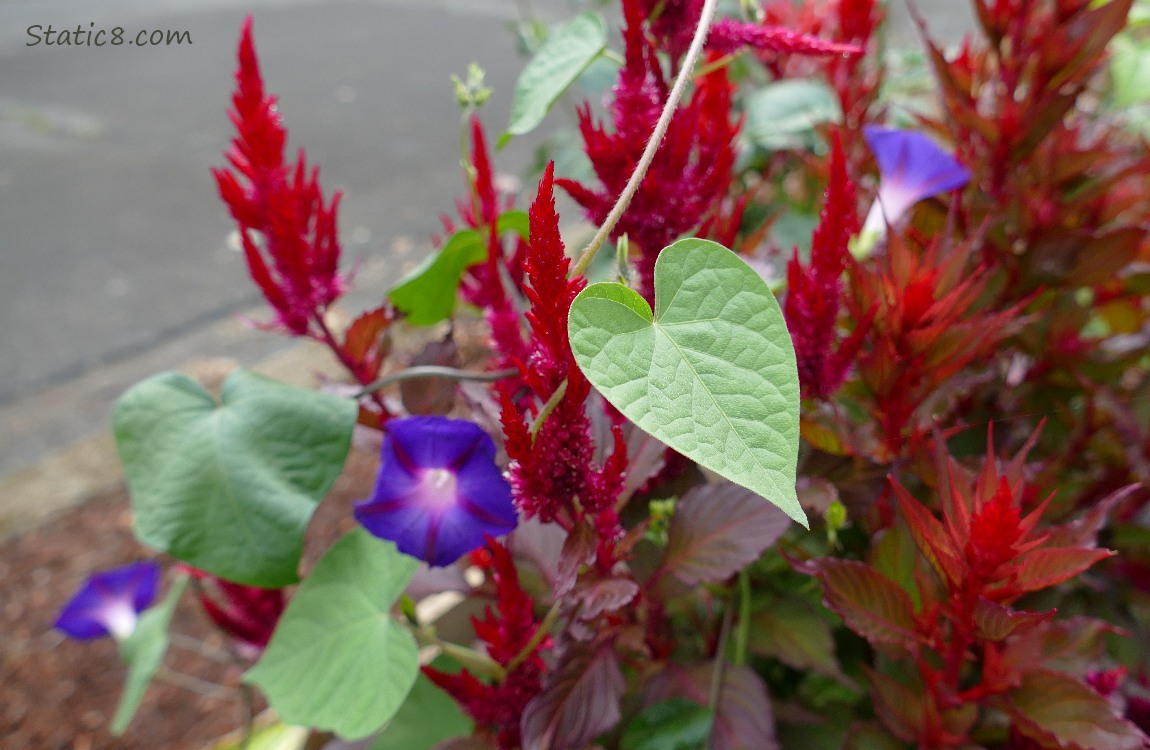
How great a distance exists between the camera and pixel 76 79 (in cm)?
474

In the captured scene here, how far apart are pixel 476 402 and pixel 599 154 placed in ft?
0.64

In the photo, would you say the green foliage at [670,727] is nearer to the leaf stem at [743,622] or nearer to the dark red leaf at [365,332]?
the leaf stem at [743,622]

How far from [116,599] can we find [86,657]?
0.54 meters

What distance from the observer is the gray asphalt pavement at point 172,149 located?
2701 mm

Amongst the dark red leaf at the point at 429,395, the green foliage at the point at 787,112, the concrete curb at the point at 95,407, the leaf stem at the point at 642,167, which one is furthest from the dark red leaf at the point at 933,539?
the concrete curb at the point at 95,407

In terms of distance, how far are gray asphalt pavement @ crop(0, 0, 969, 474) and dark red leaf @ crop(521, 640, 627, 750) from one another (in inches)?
60.4

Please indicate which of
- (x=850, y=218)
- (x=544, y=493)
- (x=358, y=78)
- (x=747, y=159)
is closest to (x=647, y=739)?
(x=544, y=493)

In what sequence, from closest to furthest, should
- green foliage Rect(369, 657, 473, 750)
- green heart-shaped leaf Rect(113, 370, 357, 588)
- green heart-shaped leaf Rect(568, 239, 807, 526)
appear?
green heart-shaped leaf Rect(568, 239, 807, 526) < green heart-shaped leaf Rect(113, 370, 357, 588) < green foliage Rect(369, 657, 473, 750)

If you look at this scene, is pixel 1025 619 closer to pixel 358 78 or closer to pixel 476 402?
pixel 476 402

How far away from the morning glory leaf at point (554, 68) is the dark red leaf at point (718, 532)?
0.29 meters

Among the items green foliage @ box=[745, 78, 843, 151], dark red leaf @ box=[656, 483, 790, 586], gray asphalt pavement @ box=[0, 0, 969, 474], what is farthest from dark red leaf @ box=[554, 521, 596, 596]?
gray asphalt pavement @ box=[0, 0, 969, 474]

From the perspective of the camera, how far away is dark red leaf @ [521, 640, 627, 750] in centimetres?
57

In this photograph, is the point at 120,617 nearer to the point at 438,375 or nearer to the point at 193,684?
the point at 193,684

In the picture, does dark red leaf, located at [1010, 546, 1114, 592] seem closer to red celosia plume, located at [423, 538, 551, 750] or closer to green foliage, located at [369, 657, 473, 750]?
red celosia plume, located at [423, 538, 551, 750]
